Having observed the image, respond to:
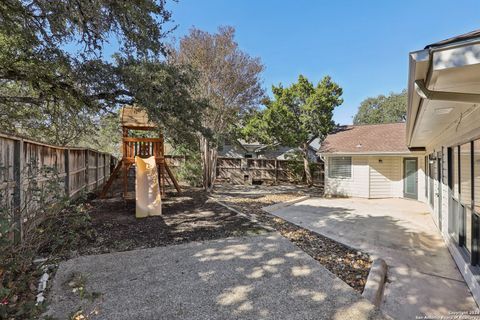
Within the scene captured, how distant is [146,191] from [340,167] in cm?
914

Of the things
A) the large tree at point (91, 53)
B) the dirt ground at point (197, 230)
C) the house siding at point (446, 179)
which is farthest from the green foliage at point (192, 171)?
the house siding at point (446, 179)

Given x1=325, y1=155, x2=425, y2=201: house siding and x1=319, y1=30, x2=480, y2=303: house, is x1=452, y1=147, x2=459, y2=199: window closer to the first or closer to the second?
x1=319, y1=30, x2=480, y2=303: house

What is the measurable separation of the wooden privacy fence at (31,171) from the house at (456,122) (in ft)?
10.5

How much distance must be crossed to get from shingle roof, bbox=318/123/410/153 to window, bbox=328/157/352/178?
513 millimetres

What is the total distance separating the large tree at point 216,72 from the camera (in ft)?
36.9

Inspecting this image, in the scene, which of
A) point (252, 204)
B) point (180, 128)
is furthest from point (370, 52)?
point (180, 128)

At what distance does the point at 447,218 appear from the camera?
530cm

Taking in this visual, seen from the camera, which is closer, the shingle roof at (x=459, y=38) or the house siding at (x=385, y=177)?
the shingle roof at (x=459, y=38)

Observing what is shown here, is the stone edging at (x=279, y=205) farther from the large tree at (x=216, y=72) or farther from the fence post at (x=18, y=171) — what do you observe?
the fence post at (x=18, y=171)

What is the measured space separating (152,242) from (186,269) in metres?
1.43

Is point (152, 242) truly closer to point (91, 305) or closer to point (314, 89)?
point (91, 305)

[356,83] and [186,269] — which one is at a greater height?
[356,83]

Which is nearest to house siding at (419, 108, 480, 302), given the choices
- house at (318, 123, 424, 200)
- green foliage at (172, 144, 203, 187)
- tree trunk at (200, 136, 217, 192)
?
house at (318, 123, 424, 200)

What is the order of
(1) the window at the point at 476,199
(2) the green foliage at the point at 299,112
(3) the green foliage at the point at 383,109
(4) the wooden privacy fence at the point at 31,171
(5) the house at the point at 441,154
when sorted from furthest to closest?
(3) the green foliage at the point at 383,109, (2) the green foliage at the point at 299,112, (1) the window at the point at 476,199, (4) the wooden privacy fence at the point at 31,171, (5) the house at the point at 441,154
